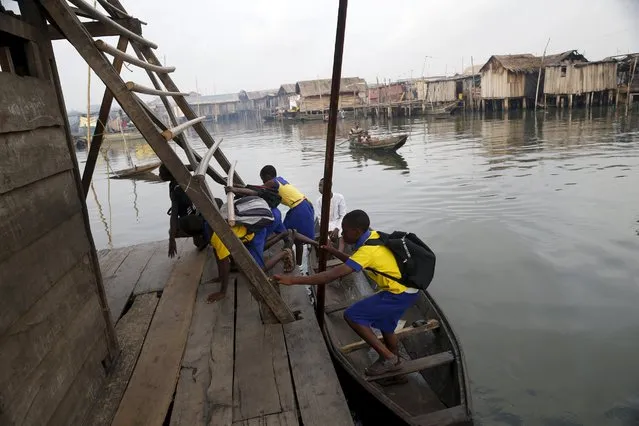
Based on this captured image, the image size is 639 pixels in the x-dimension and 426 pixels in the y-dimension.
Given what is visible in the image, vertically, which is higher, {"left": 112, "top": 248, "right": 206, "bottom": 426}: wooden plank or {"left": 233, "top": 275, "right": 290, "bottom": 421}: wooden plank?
{"left": 112, "top": 248, "right": 206, "bottom": 426}: wooden plank

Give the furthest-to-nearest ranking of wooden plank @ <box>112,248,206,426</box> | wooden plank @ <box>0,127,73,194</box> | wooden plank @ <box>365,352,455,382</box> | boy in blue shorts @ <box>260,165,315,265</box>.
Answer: boy in blue shorts @ <box>260,165,315,265</box> < wooden plank @ <box>365,352,455,382</box> < wooden plank @ <box>112,248,206,426</box> < wooden plank @ <box>0,127,73,194</box>

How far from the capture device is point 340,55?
2859mm

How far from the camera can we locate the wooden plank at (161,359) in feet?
8.28

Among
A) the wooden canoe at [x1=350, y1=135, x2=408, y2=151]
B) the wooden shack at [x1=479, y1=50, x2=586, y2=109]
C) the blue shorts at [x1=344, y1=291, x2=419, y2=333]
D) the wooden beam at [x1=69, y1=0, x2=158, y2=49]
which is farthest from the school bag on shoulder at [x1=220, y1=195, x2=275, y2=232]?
the wooden shack at [x1=479, y1=50, x2=586, y2=109]

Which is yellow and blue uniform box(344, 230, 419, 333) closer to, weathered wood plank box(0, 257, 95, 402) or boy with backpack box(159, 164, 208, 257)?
weathered wood plank box(0, 257, 95, 402)

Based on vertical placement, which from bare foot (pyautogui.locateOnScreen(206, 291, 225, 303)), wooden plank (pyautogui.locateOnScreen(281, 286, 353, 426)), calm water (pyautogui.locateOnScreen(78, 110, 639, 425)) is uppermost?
bare foot (pyautogui.locateOnScreen(206, 291, 225, 303))

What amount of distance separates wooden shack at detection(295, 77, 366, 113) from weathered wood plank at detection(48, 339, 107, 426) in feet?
146

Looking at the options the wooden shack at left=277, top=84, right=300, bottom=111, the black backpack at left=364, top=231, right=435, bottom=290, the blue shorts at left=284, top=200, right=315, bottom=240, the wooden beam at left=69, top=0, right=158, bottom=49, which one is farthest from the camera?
the wooden shack at left=277, top=84, right=300, bottom=111

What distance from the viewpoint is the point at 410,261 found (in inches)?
124

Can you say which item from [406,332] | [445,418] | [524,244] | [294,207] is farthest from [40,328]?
[524,244]

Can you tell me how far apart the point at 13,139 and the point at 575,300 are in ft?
→ 20.7

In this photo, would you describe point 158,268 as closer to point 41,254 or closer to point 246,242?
point 246,242

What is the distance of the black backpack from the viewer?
3164mm

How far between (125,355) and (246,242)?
1.51 metres
